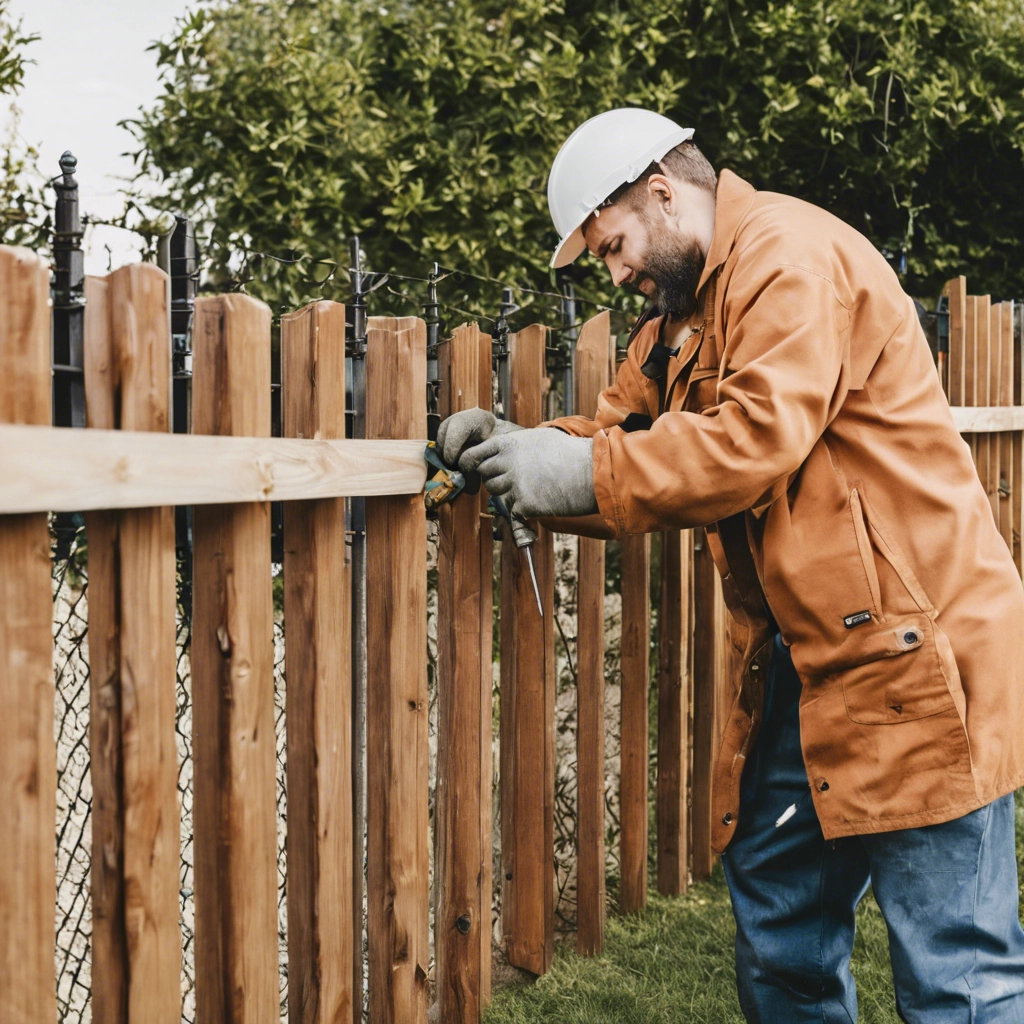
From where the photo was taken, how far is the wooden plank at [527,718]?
2.95 m

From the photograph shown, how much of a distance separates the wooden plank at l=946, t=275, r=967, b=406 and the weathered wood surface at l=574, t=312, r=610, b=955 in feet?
6.35

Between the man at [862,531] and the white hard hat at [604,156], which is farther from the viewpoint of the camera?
the white hard hat at [604,156]

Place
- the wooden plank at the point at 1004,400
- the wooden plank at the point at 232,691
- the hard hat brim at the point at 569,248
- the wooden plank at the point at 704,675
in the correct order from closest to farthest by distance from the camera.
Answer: the wooden plank at the point at 232,691
the hard hat brim at the point at 569,248
the wooden plank at the point at 704,675
the wooden plank at the point at 1004,400

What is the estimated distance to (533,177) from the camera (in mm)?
5055

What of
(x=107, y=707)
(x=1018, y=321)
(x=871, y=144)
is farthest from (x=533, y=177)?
(x=107, y=707)

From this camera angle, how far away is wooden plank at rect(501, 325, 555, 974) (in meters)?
2.95

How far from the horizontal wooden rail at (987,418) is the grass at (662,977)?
184 cm

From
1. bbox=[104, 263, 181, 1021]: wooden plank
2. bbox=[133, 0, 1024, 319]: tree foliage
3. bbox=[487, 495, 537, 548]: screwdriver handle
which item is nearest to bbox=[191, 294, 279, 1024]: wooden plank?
bbox=[104, 263, 181, 1021]: wooden plank

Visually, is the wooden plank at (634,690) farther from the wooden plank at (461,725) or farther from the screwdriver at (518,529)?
the screwdriver at (518,529)

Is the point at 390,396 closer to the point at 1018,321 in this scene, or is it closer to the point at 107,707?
the point at 107,707

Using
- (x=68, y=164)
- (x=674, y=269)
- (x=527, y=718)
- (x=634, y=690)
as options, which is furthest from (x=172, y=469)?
(x=634, y=690)

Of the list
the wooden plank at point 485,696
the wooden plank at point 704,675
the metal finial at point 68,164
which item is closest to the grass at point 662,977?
the wooden plank at point 485,696

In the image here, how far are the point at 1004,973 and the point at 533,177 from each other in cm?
401

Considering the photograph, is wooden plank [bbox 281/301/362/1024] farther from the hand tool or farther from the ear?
the ear
